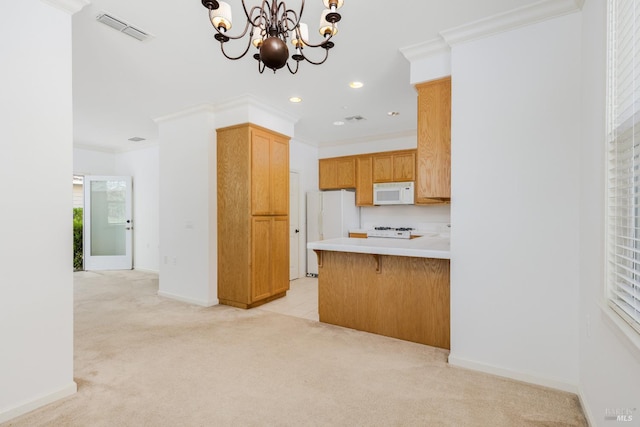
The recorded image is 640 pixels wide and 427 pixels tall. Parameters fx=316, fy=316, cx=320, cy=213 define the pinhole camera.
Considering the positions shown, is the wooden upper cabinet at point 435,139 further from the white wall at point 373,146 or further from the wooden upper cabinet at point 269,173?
the white wall at point 373,146

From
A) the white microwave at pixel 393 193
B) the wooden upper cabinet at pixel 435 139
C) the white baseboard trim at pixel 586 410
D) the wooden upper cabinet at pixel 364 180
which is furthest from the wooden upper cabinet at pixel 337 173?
the white baseboard trim at pixel 586 410

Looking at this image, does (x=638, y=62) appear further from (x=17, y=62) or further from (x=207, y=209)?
(x=207, y=209)

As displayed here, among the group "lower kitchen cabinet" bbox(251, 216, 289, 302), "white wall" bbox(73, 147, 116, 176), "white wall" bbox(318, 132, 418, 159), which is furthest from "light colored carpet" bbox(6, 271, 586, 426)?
"white wall" bbox(73, 147, 116, 176)

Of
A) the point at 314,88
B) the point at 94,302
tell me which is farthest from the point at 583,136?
the point at 94,302

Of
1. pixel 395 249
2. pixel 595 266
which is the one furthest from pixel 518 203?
pixel 395 249

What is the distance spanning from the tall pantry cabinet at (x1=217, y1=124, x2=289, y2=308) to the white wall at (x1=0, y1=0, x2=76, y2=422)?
200 centimetres

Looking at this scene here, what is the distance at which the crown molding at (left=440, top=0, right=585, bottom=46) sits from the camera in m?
2.11

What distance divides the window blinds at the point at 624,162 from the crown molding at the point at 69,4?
9.88ft

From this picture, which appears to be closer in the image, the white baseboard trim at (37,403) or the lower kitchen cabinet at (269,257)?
the white baseboard trim at (37,403)

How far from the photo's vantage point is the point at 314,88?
3.59 meters

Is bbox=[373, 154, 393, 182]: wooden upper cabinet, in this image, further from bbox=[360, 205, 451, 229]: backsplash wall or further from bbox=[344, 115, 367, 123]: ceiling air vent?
bbox=[344, 115, 367, 123]: ceiling air vent

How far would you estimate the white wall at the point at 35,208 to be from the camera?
183cm

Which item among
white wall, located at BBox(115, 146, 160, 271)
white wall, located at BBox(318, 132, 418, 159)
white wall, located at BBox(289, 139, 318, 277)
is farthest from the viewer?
white wall, located at BBox(115, 146, 160, 271)

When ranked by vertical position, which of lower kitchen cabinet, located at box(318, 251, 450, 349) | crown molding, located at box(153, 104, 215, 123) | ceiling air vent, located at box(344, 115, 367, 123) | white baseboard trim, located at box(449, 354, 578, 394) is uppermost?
ceiling air vent, located at box(344, 115, 367, 123)
